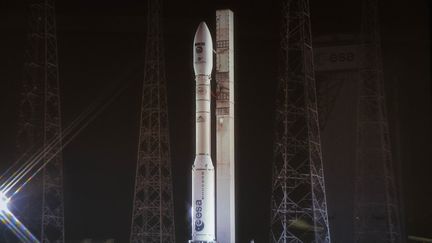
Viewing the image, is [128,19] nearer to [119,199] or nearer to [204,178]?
[119,199]

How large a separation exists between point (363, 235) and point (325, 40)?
10.6m

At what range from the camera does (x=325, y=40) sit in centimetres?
3447

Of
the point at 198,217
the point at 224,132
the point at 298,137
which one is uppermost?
the point at 298,137

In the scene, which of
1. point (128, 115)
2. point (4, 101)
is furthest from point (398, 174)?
point (4, 101)

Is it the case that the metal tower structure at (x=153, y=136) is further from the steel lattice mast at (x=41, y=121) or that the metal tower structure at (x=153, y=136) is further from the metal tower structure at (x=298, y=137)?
the metal tower structure at (x=298, y=137)

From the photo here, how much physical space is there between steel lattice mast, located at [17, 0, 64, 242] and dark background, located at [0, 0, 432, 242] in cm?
125

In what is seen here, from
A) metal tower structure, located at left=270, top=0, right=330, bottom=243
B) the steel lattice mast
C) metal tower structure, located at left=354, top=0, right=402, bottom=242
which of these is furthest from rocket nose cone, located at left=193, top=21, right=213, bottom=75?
the steel lattice mast

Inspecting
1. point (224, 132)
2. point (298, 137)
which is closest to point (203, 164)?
point (224, 132)

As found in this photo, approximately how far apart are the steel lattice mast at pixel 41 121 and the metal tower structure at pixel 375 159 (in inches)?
610

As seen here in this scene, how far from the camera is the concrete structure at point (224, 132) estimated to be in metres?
26.5

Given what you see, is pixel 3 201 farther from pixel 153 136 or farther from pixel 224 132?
pixel 224 132

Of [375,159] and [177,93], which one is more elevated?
[177,93]

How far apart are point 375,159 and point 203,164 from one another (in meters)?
12.2

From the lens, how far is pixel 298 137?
3466 cm
